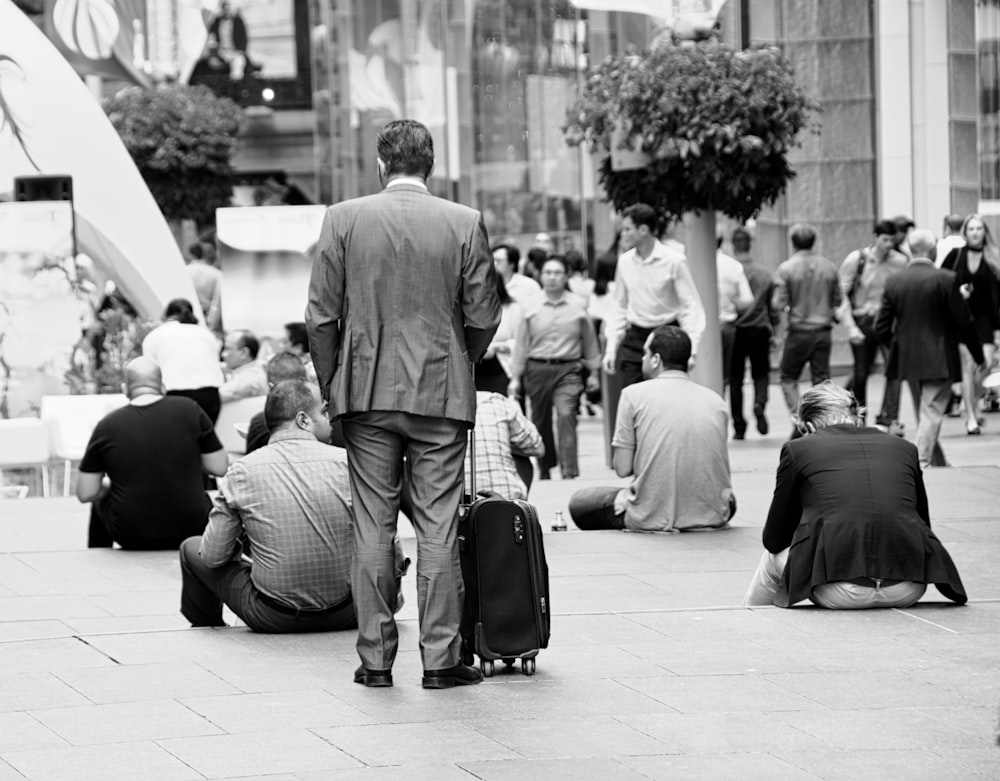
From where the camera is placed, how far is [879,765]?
16.6 feet

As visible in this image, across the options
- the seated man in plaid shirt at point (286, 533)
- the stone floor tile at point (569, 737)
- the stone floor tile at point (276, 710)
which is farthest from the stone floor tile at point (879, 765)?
the seated man in plaid shirt at point (286, 533)

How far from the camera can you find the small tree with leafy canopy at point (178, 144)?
32812 mm

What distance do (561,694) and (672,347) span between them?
391 cm

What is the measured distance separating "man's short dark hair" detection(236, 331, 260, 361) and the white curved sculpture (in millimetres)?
3849

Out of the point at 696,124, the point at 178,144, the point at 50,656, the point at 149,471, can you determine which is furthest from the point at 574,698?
the point at 178,144

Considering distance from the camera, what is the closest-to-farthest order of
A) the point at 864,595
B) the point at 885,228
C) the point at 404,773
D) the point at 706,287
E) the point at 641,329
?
the point at 404,773 < the point at 864,595 < the point at 641,329 < the point at 706,287 < the point at 885,228

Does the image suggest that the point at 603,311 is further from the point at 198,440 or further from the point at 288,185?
the point at 288,185

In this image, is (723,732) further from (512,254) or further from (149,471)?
(512,254)

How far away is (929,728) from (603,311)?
12.3 metres

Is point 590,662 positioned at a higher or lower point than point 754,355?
lower

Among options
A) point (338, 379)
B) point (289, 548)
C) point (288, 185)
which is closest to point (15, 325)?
point (289, 548)

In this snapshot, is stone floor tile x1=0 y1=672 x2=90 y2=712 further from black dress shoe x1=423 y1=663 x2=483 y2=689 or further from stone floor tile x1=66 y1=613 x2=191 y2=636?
black dress shoe x1=423 y1=663 x2=483 y2=689

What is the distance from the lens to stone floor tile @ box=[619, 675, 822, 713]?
5773 millimetres

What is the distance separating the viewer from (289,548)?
6938mm
